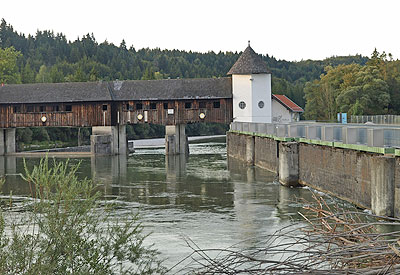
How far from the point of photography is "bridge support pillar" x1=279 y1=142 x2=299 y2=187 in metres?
31.7

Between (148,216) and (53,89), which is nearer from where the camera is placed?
(148,216)

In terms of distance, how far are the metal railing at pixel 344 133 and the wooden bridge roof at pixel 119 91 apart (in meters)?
17.7

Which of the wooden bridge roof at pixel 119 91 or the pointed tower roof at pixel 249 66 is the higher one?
the pointed tower roof at pixel 249 66

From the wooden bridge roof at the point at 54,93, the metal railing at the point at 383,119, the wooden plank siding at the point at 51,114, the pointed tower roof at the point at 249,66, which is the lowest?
the metal railing at the point at 383,119

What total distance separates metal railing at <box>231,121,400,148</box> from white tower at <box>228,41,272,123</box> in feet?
49.2

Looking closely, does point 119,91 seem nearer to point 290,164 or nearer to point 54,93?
point 54,93

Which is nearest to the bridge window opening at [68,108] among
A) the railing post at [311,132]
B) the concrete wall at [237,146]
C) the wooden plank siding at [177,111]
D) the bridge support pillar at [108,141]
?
the bridge support pillar at [108,141]

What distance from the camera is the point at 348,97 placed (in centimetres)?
7988

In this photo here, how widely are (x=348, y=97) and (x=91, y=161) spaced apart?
1517 inches

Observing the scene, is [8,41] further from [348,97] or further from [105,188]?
[105,188]

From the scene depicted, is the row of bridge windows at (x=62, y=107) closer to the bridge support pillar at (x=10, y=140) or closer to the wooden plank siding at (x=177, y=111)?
the wooden plank siding at (x=177, y=111)

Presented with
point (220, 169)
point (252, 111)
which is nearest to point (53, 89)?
point (252, 111)

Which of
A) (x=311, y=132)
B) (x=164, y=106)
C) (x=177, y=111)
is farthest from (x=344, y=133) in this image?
(x=164, y=106)

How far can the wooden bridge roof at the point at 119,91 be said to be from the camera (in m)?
59.6
